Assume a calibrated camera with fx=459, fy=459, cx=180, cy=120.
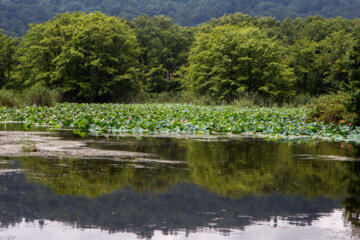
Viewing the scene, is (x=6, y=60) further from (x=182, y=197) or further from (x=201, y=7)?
(x=201, y=7)

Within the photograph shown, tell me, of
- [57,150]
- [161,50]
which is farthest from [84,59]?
[57,150]

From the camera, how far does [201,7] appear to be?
512 feet

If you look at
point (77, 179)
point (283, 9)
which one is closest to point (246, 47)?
point (77, 179)

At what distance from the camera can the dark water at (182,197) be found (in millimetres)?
Result: 3484

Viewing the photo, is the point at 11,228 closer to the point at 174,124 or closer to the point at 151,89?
the point at 174,124

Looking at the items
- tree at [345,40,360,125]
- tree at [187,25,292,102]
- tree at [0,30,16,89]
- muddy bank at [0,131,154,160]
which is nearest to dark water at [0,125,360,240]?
muddy bank at [0,131,154,160]

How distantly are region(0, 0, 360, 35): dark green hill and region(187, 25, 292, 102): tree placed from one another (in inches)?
3591

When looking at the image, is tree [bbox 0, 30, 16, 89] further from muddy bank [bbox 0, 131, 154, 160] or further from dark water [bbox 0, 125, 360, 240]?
dark water [bbox 0, 125, 360, 240]

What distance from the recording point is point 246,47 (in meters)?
44.1

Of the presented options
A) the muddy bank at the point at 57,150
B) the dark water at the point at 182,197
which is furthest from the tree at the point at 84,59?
the dark water at the point at 182,197

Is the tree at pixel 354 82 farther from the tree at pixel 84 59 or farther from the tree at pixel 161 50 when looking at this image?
the tree at pixel 161 50

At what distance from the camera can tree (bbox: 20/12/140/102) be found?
146 feet

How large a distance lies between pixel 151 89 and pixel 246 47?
21154 mm

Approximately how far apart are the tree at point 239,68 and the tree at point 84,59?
7.91 metres
